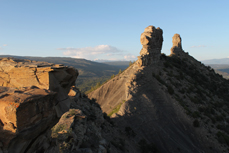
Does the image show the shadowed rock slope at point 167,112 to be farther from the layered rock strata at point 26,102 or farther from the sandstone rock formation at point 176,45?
the sandstone rock formation at point 176,45

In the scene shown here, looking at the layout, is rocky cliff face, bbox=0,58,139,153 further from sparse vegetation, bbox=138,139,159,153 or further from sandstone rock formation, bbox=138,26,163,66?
sandstone rock formation, bbox=138,26,163,66

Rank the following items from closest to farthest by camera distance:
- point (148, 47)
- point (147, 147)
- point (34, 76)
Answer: point (34, 76) < point (147, 147) < point (148, 47)

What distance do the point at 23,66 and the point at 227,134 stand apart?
2643 cm

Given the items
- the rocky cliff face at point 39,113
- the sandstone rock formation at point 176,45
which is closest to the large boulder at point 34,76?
the rocky cliff face at point 39,113

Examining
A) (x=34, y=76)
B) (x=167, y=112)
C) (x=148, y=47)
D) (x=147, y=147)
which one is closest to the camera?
(x=34, y=76)

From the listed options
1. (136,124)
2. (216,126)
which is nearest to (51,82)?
(136,124)

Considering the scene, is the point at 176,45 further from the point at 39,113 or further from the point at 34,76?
the point at 39,113

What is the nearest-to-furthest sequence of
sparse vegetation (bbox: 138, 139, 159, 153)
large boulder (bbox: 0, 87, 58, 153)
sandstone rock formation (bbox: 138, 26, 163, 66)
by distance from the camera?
1. large boulder (bbox: 0, 87, 58, 153)
2. sparse vegetation (bbox: 138, 139, 159, 153)
3. sandstone rock formation (bbox: 138, 26, 163, 66)

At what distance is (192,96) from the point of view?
27234 millimetres

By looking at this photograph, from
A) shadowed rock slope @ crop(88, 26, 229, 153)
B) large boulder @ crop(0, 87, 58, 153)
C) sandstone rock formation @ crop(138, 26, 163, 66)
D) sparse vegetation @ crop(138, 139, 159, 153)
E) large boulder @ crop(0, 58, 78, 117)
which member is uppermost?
sandstone rock formation @ crop(138, 26, 163, 66)

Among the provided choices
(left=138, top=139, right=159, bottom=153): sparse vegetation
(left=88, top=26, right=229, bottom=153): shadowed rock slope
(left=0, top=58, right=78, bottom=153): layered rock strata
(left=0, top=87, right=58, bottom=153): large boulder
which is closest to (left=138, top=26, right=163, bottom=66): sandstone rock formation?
(left=88, top=26, right=229, bottom=153): shadowed rock slope

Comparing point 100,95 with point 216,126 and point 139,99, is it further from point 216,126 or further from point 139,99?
point 216,126

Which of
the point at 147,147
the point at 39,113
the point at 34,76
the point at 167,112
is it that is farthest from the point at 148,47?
the point at 39,113

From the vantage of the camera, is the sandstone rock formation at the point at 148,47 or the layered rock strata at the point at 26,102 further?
the sandstone rock formation at the point at 148,47
